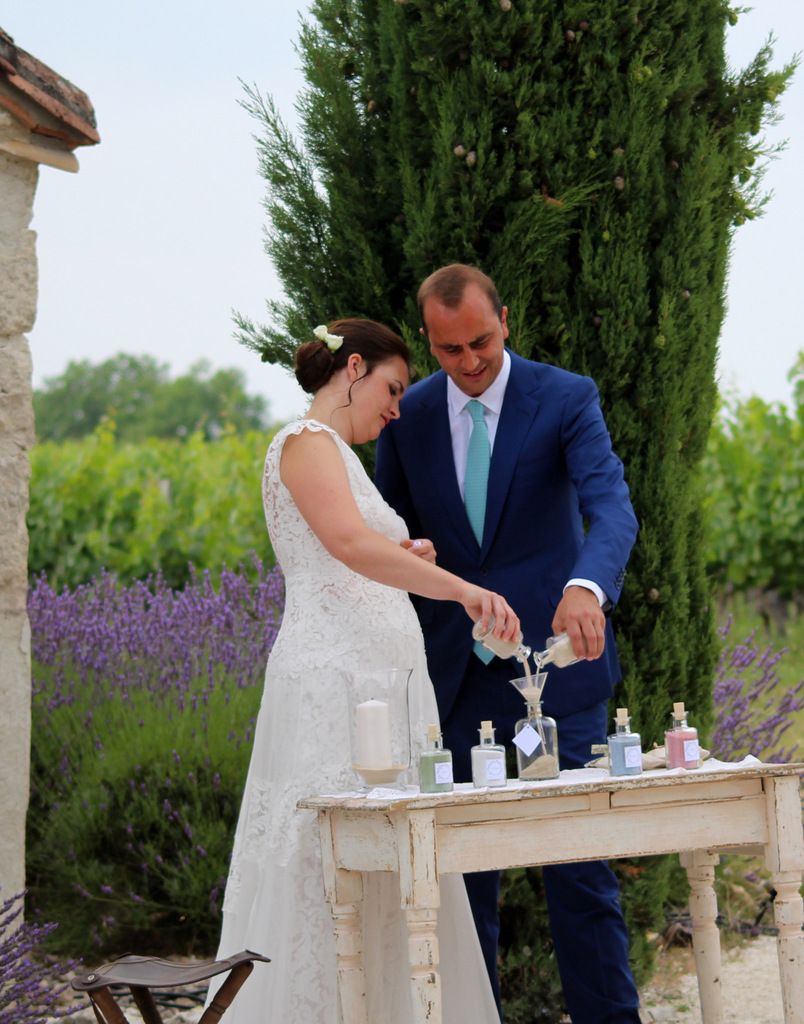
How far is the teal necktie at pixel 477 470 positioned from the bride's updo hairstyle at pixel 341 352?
290 mm

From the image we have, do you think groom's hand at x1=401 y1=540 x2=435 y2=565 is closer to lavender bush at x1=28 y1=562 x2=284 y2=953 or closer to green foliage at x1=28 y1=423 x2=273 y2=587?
lavender bush at x1=28 y1=562 x2=284 y2=953

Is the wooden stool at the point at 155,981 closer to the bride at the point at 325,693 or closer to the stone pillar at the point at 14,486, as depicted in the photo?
the bride at the point at 325,693

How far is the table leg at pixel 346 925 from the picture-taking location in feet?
10.0

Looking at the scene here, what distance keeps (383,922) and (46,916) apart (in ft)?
7.53

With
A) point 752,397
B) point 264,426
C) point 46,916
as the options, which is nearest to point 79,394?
point 264,426

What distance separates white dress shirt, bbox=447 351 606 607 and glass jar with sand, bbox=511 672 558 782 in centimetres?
71

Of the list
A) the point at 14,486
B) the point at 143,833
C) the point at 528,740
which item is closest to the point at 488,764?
the point at 528,740

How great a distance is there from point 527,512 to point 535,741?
83cm

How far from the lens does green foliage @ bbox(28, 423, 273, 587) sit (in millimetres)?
10312

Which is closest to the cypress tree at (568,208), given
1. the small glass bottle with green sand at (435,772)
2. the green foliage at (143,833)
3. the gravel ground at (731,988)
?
the gravel ground at (731,988)

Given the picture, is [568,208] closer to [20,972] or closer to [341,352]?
[341,352]

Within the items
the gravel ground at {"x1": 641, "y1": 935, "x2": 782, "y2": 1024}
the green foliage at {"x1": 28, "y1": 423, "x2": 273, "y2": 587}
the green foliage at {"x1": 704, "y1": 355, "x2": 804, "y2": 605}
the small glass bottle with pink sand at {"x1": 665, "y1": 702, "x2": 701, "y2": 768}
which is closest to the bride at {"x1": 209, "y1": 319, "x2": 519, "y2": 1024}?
the small glass bottle with pink sand at {"x1": 665, "y1": 702, "x2": 701, "y2": 768}

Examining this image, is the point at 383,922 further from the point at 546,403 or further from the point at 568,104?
the point at 568,104

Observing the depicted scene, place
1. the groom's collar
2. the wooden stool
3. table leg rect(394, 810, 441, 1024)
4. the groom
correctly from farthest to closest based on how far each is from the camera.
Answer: the groom's collar < the groom < the wooden stool < table leg rect(394, 810, 441, 1024)
